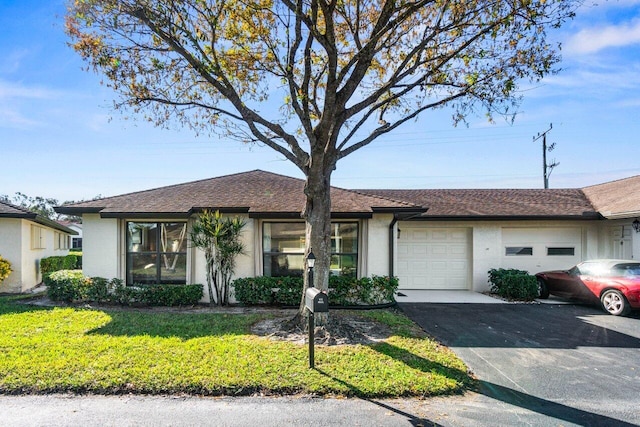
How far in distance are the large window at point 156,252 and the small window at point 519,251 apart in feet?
34.6

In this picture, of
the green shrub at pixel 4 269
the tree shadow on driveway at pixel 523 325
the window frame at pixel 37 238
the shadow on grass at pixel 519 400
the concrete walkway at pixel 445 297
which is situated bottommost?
the concrete walkway at pixel 445 297

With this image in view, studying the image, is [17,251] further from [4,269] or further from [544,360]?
[544,360]

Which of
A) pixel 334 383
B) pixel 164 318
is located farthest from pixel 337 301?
pixel 334 383

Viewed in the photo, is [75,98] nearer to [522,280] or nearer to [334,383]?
[334,383]

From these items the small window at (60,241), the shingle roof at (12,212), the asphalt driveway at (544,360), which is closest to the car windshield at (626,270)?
A: the asphalt driveway at (544,360)

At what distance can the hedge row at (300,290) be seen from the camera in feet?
29.8

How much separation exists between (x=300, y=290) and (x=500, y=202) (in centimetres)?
861

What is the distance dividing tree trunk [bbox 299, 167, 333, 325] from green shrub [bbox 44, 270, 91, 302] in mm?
6492

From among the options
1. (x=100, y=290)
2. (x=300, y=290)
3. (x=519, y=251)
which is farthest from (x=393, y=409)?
(x=519, y=251)

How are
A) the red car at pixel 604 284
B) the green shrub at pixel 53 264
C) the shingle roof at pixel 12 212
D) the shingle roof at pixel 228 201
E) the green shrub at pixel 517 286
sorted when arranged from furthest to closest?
the green shrub at pixel 53 264
the shingle roof at pixel 12 212
the green shrub at pixel 517 286
the shingle roof at pixel 228 201
the red car at pixel 604 284

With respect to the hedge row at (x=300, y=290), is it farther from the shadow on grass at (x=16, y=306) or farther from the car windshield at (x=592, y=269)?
the car windshield at (x=592, y=269)

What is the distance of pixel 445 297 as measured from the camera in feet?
35.3

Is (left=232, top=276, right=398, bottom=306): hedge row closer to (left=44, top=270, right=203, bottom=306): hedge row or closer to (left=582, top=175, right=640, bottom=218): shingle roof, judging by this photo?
(left=44, top=270, right=203, bottom=306): hedge row

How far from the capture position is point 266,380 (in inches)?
177
